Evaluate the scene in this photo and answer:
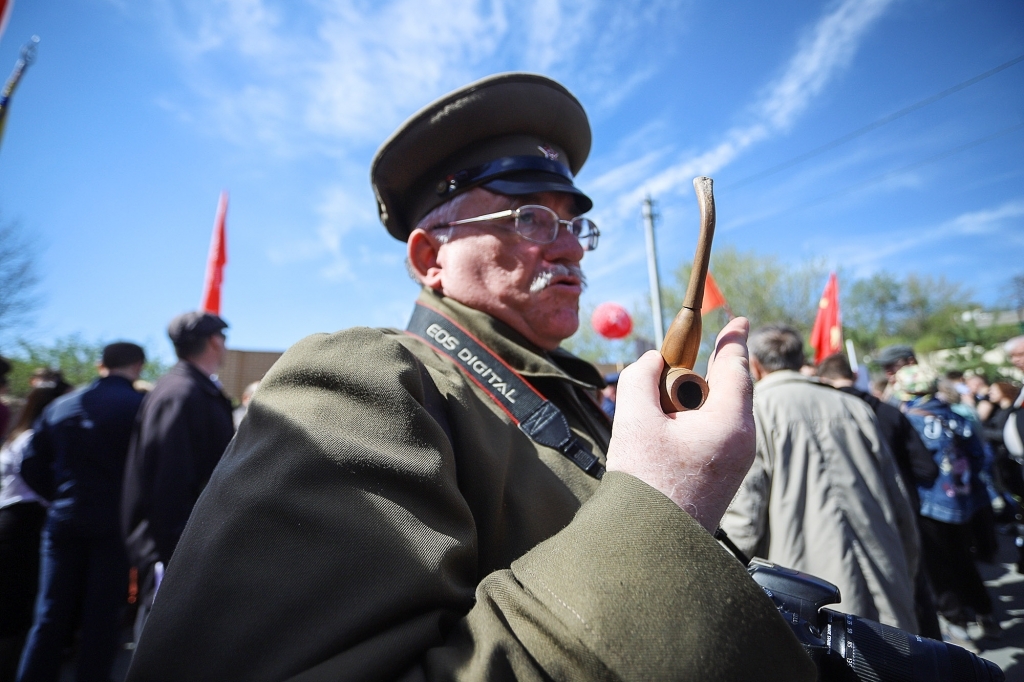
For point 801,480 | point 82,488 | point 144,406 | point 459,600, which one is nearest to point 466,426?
point 459,600

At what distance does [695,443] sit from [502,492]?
41cm

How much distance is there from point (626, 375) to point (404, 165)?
3.97 ft

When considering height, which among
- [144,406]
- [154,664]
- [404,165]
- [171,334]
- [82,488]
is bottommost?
[82,488]

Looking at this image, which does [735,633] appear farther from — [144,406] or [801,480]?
[144,406]

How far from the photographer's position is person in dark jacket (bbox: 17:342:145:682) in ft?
10.6

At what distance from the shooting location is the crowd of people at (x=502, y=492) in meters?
0.70

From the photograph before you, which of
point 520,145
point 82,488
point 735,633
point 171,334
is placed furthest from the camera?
point 171,334

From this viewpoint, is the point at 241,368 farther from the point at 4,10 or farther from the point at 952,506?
the point at 952,506

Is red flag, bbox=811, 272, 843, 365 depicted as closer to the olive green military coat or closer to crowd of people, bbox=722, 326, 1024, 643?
crowd of people, bbox=722, 326, 1024, 643

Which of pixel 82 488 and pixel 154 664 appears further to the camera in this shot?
pixel 82 488

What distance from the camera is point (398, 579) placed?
31.0 inches

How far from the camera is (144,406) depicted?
333 centimetres

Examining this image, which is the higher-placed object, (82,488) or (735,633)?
(735,633)

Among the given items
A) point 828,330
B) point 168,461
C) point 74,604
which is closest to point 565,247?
point 168,461
